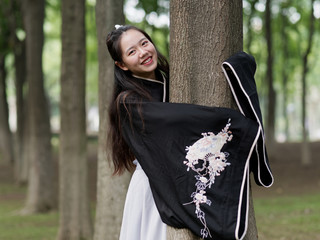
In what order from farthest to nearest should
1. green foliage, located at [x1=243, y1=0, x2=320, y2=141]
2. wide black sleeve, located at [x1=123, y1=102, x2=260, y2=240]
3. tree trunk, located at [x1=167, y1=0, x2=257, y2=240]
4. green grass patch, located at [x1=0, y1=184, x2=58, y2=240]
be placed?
1. green foliage, located at [x1=243, y1=0, x2=320, y2=141]
2. green grass patch, located at [x1=0, y1=184, x2=58, y2=240]
3. tree trunk, located at [x1=167, y1=0, x2=257, y2=240]
4. wide black sleeve, located at [x1=123, y1=102, x2=260, y2=240]

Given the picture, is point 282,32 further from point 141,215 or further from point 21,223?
point 141,215

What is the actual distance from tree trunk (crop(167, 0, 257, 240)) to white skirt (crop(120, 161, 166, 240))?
0.40 ft

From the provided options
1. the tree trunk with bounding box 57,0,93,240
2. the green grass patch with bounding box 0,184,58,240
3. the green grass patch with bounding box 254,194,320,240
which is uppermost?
the tree trunk with bounding box 57,0,93,240

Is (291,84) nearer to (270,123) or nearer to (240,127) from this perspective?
(270,123)

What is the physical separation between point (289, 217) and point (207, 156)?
7.41 m

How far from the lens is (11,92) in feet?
141

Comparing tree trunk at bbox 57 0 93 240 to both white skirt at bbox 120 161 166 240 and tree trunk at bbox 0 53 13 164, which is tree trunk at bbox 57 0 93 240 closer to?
white skirt at bbox 120 161 166 240

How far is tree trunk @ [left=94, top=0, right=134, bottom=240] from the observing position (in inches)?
240

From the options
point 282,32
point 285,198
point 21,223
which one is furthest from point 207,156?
point 282,32

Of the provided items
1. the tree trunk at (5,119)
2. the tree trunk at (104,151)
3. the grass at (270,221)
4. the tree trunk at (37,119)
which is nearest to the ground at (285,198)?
the grass at (270,221)

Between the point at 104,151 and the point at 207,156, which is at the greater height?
the point at 207,156

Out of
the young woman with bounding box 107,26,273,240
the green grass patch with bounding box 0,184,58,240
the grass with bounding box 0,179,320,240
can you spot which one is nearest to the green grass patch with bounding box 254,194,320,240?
the grass with bounding box 0,179,320,240

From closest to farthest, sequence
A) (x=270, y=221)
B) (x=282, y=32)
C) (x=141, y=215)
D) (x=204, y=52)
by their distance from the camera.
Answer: (x=204, y=52)
(x=141, y=215)
(x=270, y=221)
(x=282, y=32)

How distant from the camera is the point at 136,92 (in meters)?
3.14
